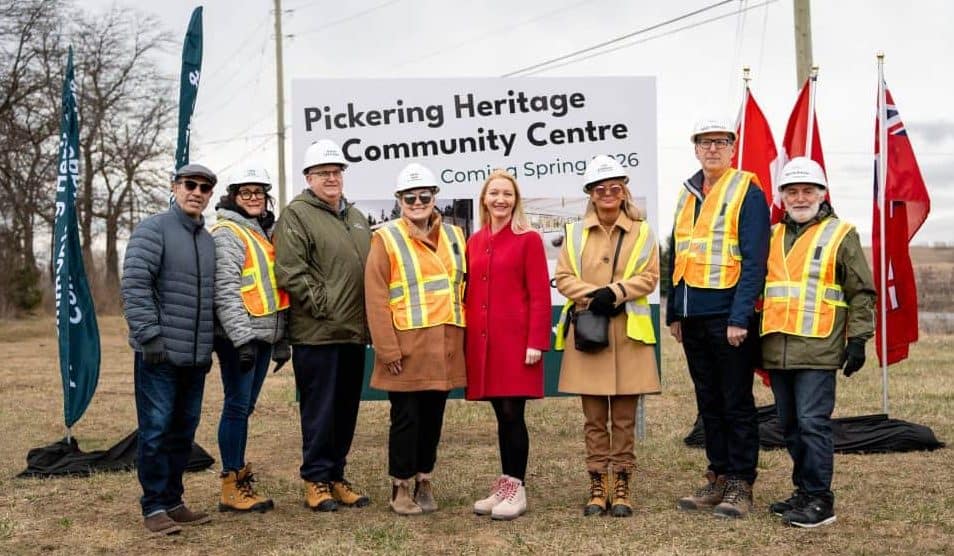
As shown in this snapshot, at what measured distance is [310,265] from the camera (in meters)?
5.98

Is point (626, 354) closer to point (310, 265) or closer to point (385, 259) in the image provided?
point (385, 259)

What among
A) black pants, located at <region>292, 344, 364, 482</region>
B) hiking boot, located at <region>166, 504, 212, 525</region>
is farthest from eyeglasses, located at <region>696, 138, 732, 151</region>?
hiking boot, located at <region>166, 504, 212, 525</region>

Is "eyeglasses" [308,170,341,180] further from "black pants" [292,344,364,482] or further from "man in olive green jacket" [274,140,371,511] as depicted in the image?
"black pants" [292,344,364,482]

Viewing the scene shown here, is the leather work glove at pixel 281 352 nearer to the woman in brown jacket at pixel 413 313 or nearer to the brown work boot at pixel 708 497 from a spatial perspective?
the woman in brown jacket at pixel 413 313

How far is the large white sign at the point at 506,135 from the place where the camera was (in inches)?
332

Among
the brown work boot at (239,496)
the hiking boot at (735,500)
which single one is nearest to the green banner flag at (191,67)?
the brown work boot at (239,496)

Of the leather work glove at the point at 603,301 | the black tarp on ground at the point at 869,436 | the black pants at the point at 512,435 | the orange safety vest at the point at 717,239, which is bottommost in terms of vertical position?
the black tarp on ground at the point at 869,436

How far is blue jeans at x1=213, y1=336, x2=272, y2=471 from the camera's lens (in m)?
5.93

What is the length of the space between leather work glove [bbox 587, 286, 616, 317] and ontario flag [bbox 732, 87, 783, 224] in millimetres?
4014

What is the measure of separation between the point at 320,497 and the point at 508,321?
1.54 metres

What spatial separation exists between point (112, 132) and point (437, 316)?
32.0 metres

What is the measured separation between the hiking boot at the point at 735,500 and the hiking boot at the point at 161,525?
296 cm

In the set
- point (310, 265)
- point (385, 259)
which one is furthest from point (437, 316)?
point (310, 265)

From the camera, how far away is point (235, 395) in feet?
19.7
